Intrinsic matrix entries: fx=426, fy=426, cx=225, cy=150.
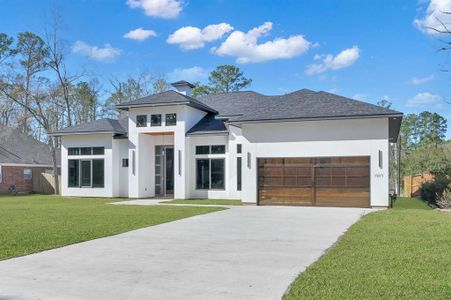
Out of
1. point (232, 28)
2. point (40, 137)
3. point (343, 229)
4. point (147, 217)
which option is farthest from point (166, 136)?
point (40, 137)

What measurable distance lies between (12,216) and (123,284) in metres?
10.1

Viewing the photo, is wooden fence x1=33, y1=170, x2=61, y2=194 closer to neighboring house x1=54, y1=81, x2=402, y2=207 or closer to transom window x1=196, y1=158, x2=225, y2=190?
neighboring house x1=54, y1=81, x2=402, y2=207

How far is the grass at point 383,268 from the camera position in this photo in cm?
502

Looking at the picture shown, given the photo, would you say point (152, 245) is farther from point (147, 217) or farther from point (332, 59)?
point (332, 59)

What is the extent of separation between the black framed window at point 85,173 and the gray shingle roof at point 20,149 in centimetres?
851

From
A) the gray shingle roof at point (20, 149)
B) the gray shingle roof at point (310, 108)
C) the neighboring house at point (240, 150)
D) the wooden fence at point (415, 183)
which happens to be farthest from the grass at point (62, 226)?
the gray shingle roof at point (20, 149)

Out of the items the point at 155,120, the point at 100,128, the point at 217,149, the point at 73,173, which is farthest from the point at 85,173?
the point at 217,149

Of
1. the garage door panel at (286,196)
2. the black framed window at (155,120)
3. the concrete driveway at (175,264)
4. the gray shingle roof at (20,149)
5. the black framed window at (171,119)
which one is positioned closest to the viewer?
the concrete driveway at (175,264)

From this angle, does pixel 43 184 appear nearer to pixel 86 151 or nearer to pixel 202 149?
pixel 86 151

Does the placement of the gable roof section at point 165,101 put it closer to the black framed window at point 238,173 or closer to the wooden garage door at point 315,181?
the black framed window at point 238,173

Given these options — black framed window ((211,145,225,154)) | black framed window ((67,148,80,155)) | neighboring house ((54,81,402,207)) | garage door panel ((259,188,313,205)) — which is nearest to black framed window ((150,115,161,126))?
neighboring house ((54,81,402,207))

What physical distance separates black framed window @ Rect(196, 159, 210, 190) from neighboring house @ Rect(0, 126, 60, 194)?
49.8 feet

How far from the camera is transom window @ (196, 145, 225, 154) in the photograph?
73.1ft

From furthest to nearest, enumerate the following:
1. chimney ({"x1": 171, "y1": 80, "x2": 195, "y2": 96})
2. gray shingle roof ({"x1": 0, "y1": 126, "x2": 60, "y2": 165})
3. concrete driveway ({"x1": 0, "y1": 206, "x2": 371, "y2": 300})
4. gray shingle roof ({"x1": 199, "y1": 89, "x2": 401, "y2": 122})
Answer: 1. gray shingle roof ({"x1": 0, "y1": 126, "x2": 60, "y2": 165})
2. chimney ({"x1": 171, "y1": 80, "x2": 195, "y2": 96})
3. gray shingle roof ({"x1": 199, "y1": 89, "x2": 401, "y2": 122})
4. concrete driveway ({"x1": 0, "y1": 206, "x2": 371, "y2": 300})
